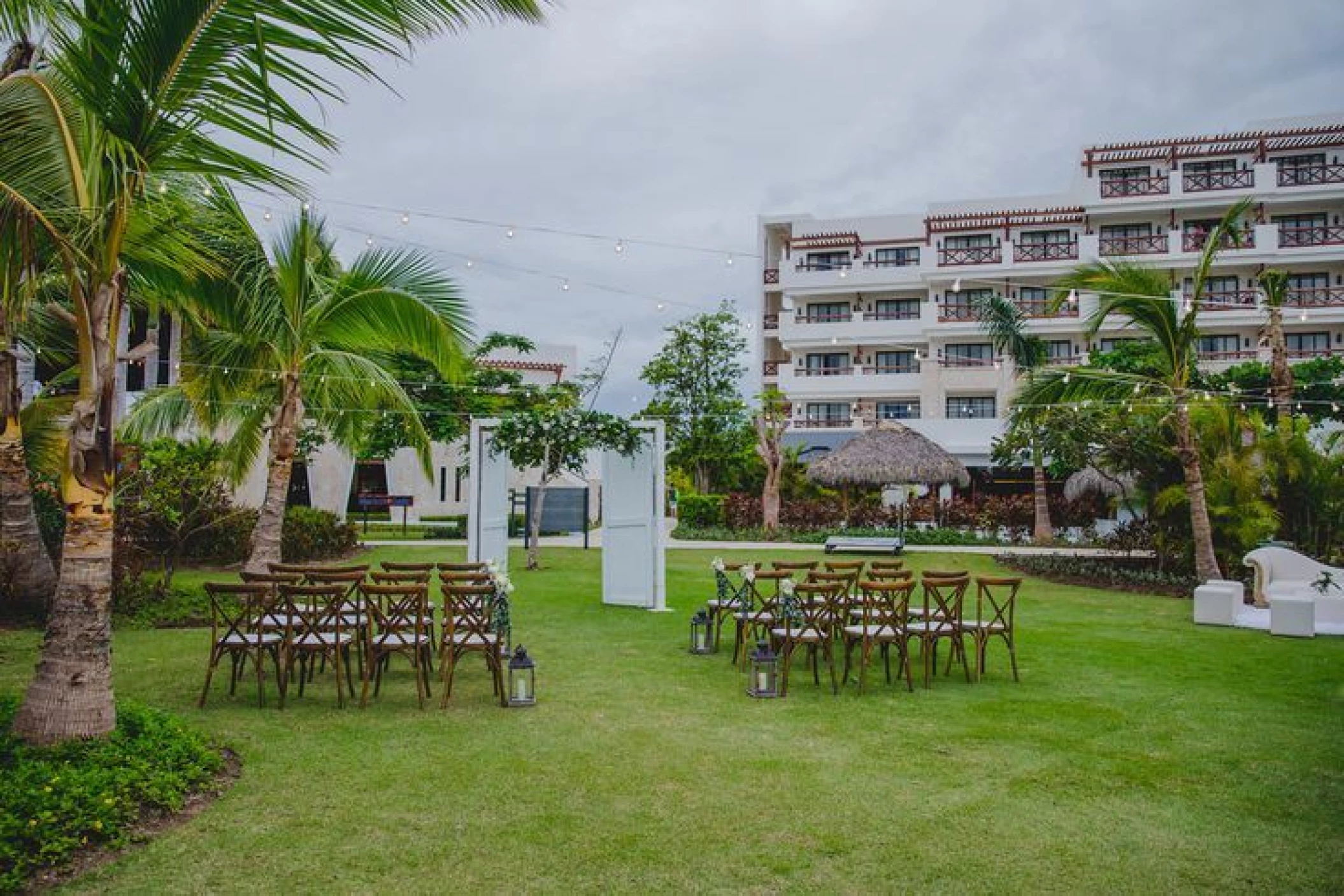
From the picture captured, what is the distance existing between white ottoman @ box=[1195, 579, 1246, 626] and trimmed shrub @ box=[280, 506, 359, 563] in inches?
577

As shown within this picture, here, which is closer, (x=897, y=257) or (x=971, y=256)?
(x=971, y=256)

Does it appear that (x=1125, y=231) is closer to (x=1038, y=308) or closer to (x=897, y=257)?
(x=1038, y=308)

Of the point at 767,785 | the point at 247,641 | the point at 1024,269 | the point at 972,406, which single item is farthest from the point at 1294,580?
the point at 1024,269

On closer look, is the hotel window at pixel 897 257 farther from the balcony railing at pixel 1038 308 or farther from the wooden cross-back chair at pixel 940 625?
the wooden cross-back chair at pixel 940 625

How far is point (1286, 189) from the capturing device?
30.4 metres

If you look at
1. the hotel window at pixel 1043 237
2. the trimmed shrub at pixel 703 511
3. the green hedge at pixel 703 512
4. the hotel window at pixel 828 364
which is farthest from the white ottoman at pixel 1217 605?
the hotel window at pixel 1043 237

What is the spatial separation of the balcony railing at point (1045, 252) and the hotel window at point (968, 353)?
3274 mm

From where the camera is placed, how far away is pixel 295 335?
34.1 ft

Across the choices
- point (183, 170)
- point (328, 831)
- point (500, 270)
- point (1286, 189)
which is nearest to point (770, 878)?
point (328, 831)

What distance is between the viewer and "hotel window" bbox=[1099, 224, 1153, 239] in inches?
1289

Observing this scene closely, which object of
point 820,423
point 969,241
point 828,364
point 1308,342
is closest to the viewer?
point 1308,342

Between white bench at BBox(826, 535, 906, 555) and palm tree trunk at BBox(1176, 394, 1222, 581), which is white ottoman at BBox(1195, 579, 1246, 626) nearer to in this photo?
palm tree trunk at BBox(1176, 394, 1222, 581)

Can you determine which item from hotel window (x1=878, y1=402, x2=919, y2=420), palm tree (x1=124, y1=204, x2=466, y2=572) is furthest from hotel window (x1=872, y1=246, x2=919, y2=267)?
palm tree (x1=124, y1=204, x2=466, y2=572)

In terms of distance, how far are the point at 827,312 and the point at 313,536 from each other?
23.6 meters
